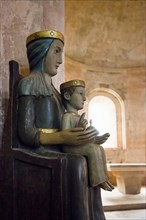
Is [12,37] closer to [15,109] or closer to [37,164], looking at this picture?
[15,109]

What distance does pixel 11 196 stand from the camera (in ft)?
4.18

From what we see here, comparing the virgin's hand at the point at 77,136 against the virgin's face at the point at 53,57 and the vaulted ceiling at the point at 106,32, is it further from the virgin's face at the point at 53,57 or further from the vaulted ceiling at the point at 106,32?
the vaulted ceiling at the point at 106,32

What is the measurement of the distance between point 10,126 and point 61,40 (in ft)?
1.76

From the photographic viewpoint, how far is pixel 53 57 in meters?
1.42

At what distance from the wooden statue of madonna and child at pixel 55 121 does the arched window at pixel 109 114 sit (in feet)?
16.9

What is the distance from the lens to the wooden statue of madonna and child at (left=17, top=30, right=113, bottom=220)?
3.96 feet

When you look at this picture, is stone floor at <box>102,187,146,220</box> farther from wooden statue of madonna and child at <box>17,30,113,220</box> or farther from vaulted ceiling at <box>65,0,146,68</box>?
vaulted ceiling at <box>65,0,146,68</box>

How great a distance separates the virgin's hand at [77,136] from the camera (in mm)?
1194

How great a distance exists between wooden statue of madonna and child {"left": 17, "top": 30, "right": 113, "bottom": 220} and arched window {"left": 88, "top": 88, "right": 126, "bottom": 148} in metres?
5.16

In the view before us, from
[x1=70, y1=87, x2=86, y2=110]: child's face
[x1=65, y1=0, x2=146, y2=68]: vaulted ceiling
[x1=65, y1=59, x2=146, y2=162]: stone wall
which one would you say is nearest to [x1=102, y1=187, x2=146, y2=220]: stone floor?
[x1=65, y1=59, x2=146, y2=162]: stone wall

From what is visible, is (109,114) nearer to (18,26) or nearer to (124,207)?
(124,207)

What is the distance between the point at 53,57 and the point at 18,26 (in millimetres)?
659

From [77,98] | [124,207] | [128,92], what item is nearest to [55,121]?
[77,98]

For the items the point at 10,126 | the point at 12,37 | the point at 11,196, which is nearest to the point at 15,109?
the point at 10,126
